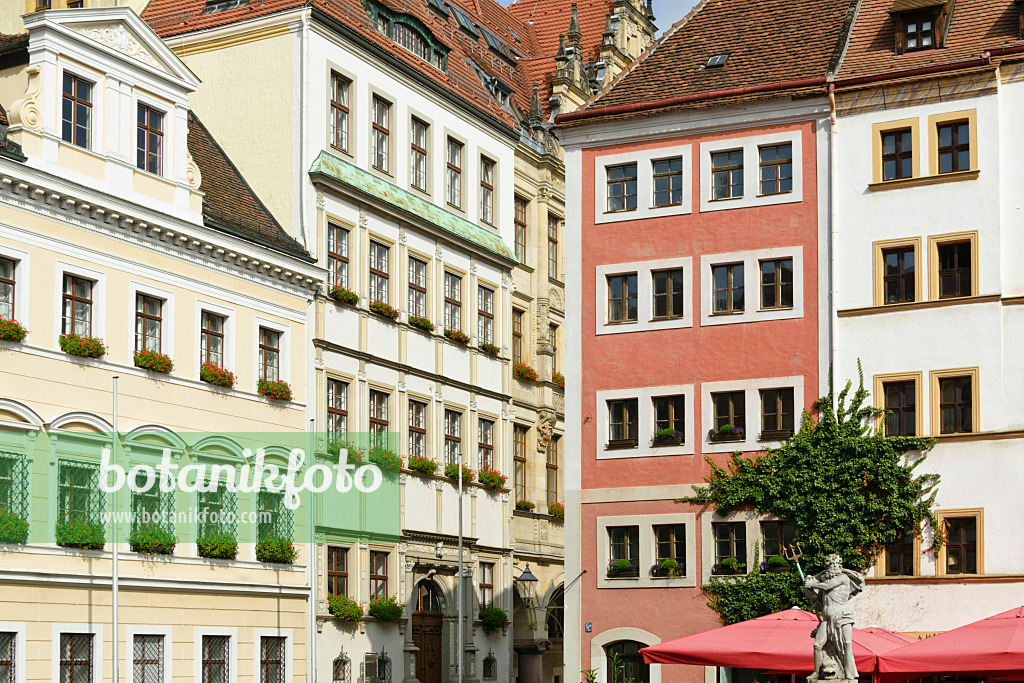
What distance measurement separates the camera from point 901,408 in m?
35.0

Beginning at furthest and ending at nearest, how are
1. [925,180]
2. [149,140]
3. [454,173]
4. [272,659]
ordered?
[454,173], [272,659], [149,140], [925,180]

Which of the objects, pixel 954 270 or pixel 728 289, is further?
pixel 728 289

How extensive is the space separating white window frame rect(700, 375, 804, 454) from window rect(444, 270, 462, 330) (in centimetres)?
1040

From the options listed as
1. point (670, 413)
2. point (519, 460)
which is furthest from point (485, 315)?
point (670, 413)

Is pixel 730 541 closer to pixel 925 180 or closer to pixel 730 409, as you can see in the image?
pixel 730 409

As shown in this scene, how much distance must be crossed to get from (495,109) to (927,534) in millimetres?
20881

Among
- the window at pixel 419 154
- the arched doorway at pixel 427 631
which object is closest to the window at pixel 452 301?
the window at pixel 419 154

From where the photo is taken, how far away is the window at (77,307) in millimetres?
32969

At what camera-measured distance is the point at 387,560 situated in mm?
41656

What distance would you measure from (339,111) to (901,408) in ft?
52.6

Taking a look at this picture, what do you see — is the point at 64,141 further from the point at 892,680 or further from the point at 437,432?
the point at 892,680

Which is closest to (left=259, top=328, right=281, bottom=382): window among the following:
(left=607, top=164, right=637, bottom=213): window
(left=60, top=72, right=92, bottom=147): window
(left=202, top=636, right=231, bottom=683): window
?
(left=202, top=636, right=231, bottom=683): window

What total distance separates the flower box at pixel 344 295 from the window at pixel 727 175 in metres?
9.29

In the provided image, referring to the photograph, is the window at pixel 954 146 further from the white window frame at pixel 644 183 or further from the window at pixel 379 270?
the window at pixel 379 270
